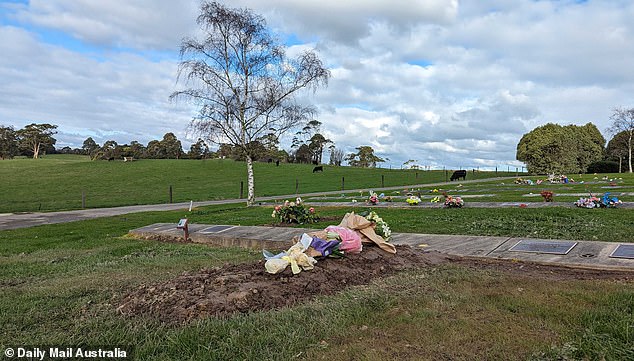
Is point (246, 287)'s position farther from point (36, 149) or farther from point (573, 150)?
point (36, 149)

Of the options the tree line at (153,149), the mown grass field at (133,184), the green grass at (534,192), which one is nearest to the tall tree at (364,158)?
the tree line at (153,149)

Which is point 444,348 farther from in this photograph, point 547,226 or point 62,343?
point 547,226

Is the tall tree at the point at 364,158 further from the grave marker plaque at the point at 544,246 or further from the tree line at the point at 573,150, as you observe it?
the grave marker plaque at the point at 544,246

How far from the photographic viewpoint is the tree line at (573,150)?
42.8 metres

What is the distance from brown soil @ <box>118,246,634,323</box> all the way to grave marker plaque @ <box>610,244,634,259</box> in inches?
24.3

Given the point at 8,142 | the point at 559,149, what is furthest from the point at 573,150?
the point at 8,142

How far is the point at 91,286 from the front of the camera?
15.3 feet

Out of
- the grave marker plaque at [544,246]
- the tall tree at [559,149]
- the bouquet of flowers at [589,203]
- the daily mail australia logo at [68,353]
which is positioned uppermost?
the tall tree at [559,149]

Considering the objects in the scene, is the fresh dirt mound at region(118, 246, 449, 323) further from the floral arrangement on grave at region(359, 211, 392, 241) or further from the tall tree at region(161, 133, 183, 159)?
the tall tree at region(161, 133, 183, 159)

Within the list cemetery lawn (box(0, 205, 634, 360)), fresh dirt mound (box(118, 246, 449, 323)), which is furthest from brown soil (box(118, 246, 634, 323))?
cemetery lawn (box(0, 205, 634, 360))

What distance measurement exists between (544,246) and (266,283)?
4132 millimetres

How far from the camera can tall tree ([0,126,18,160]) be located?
257 ft

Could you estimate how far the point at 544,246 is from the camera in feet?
18.9

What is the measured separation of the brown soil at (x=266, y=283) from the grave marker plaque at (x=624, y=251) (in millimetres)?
617
